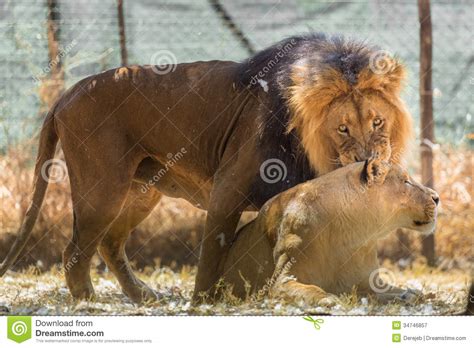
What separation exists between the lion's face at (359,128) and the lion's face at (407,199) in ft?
0.45

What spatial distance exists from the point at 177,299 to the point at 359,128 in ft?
5.25

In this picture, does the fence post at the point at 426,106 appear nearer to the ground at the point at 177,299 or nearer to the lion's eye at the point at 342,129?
the ground at the point at 177,299

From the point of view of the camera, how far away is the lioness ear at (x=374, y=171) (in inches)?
201

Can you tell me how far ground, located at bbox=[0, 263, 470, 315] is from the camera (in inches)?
199

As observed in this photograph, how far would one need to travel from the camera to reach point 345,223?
17.2 feet

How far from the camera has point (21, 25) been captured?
26.8ft

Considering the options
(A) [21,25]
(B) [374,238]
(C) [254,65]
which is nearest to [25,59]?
(A) [21,25]

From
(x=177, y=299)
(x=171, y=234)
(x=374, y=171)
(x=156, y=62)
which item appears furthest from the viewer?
(x=171, y=234)

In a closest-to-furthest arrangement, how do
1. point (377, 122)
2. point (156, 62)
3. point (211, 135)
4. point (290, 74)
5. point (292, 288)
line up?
point (292, 288) → point (377, 122) → point (290, 74) → point (211, 135) → point (156, 62)

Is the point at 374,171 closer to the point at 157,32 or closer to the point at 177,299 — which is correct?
the point at 177,299

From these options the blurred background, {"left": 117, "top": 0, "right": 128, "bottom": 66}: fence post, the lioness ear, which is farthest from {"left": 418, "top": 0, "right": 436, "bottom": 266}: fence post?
the lioness ear

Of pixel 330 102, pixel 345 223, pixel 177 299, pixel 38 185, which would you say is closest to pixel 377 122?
pixel 330 102
